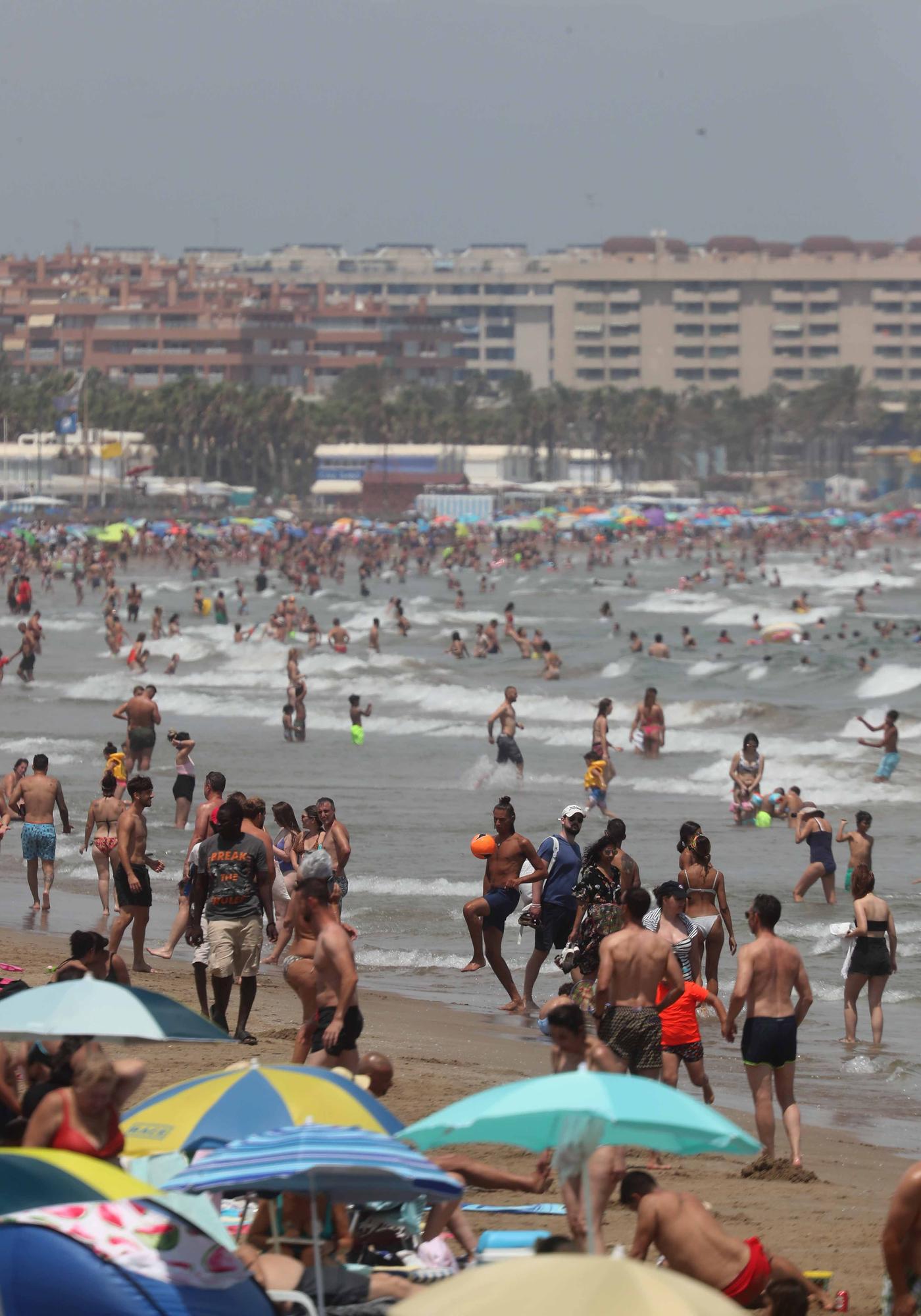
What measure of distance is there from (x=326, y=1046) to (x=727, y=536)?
285 feet

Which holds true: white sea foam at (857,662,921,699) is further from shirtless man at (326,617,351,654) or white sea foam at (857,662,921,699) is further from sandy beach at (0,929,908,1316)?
sandy beach at (0,929,908,1316)

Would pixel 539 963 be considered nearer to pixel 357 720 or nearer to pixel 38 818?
pixel 38 818

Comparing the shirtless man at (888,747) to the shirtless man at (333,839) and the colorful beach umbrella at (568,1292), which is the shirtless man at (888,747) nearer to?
the shirtless man at (333,839)

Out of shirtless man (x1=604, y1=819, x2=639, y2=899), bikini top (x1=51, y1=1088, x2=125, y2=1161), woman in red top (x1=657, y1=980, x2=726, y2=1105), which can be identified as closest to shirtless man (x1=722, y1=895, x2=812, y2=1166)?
woman in red top (x1=657, y1=980, x2=726, y2=1105)

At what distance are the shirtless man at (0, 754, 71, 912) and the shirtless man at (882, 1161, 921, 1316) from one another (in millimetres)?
9179

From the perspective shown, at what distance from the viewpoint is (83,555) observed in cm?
6284

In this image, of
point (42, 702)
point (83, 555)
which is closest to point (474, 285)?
point (83, 555)

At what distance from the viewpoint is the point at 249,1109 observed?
549cm

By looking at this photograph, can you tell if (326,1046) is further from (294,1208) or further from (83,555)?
(83,555)

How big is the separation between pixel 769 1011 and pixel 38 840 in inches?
285

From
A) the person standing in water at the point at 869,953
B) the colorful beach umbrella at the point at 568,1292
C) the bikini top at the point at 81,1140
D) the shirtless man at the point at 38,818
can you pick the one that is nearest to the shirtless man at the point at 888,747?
the shirtless man at the point at 38,818

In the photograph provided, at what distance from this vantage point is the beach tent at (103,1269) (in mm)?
4410

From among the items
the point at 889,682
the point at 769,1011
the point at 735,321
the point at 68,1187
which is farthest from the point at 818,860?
the point at 735,321

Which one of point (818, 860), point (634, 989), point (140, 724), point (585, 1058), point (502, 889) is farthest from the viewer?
point (140, 724)
